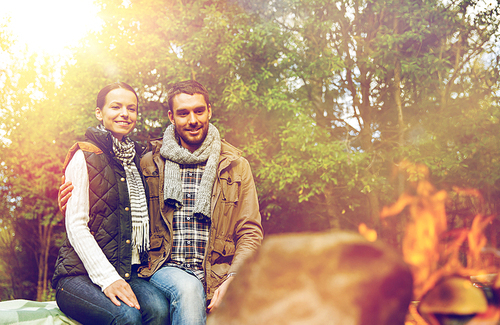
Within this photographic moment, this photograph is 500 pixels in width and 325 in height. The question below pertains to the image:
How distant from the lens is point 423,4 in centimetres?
670

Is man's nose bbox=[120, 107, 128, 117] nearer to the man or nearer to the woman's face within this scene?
the woman's face

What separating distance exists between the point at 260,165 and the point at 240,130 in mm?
859

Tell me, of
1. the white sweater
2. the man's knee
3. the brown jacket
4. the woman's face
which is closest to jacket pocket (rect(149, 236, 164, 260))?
the brown jacket

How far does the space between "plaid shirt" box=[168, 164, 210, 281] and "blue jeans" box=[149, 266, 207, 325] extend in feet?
0.54

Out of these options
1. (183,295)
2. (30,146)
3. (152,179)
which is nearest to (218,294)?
(183,295)

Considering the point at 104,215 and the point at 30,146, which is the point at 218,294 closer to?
the point at 104,215

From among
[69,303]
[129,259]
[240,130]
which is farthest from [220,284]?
[240,130]

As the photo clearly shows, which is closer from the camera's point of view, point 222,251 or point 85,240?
point 85,240

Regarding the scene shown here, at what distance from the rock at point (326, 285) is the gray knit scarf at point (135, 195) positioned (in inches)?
55.1

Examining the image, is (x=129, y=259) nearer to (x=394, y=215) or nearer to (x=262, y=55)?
(x=262, y=55)

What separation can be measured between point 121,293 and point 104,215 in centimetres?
47

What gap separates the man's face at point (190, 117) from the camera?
2.72 meters

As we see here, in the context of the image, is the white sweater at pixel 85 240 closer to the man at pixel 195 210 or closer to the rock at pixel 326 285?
the man at pixel 195 210

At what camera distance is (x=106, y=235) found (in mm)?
2199
